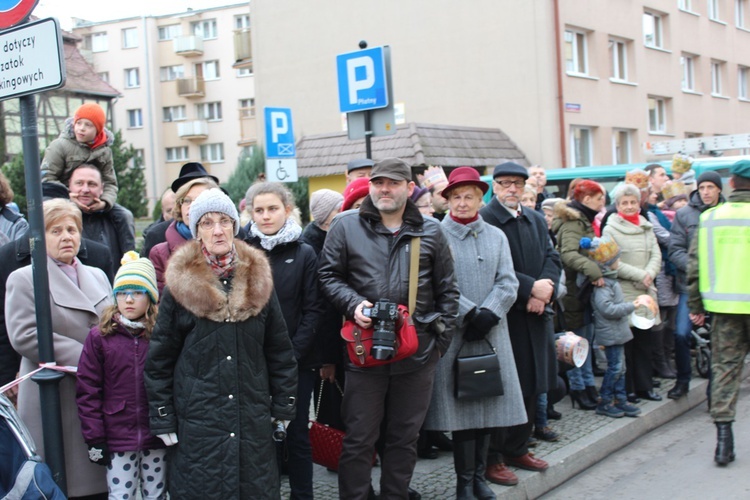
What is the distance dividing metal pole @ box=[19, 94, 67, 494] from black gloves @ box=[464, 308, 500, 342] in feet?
7.81

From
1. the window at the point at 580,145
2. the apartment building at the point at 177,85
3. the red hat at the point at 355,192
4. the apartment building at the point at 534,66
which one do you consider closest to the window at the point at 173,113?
the apartment building at the point at 177,85

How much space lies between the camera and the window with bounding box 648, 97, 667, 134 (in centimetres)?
2791

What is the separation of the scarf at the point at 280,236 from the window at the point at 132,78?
54125 millimetres

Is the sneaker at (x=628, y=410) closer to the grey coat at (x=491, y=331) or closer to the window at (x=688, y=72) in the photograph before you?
the grey coat at (x=491, y=331)

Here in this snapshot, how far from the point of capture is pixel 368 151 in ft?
25.5

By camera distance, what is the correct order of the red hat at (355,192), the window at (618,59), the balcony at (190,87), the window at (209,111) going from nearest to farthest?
the red hat at (355,192)
the window at (618,59)
the balcony at (190,87)
the window at (209,111)

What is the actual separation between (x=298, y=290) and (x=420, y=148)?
15.0 meters

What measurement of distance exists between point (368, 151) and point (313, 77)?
20.8 m

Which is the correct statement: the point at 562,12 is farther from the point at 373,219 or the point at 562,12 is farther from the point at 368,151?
the point at 373,219

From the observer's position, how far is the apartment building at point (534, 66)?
23.0 metres

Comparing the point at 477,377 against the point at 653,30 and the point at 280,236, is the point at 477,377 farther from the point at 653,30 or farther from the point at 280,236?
the point at 653,30

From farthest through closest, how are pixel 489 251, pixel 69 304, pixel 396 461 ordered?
pixel 489 251, pixel 396 461, pixel 69 304

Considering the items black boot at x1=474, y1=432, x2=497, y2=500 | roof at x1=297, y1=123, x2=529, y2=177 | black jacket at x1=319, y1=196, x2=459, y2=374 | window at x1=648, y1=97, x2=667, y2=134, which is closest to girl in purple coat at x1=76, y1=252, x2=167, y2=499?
black jacket at x1=319, y1=196, x2=459, y2=374

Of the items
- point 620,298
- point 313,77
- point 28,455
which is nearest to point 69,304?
point 28,455
